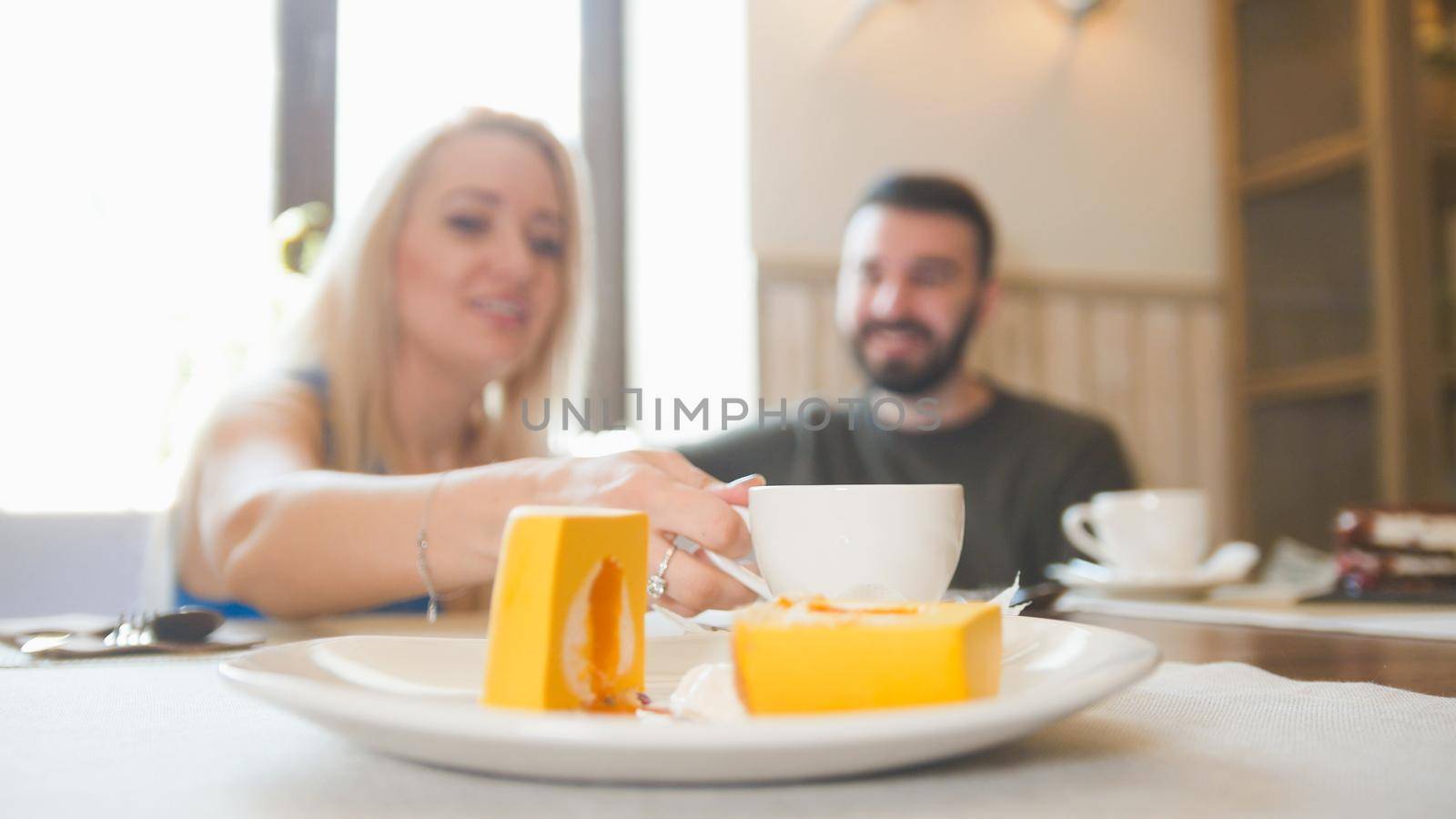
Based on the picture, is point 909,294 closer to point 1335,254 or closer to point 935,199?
point 935,199

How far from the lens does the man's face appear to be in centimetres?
191

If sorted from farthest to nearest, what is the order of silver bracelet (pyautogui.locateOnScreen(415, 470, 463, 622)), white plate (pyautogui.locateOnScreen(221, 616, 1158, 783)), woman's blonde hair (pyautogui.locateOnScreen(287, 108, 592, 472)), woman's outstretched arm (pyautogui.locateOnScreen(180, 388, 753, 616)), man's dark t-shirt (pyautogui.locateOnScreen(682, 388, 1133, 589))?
1. man's dark t-shirt (pyautogui.locateOnScreen(682, 388, 1133, 589))
2. woman's blonde hair (pyautogui.locateOnScreen(287, 108, 592, 472))
3. silver bracelet (pyautogui.locateOnScreen(415, 470, 463, 622))
4. woman's outstretched arm (pyautogui.locateOnScreen(180, 388, 753, 616))
5. white plate (pyautogui.locateOnScreen(221, 616, 1158, 783))

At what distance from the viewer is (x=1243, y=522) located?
2.29 meters

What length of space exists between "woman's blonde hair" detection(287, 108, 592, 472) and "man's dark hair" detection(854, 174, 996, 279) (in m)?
0.63

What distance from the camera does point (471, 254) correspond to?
52.2 inches

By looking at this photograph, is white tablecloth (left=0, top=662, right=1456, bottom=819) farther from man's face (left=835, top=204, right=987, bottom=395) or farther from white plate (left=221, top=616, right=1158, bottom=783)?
man's face (left=835, top=204, right=987, bottom=395)

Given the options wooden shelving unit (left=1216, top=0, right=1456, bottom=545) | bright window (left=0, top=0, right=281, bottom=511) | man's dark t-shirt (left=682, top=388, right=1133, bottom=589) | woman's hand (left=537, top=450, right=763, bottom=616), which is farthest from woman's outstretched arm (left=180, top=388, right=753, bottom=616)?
wooden shelving unit (left=1216, top=0, right=1456, bottom=545)

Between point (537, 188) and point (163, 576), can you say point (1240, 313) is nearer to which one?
point (537, 188)

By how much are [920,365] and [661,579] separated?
4.62 feet

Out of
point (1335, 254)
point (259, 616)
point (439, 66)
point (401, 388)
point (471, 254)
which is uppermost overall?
point (439, 66)

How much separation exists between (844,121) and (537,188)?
2.68ft

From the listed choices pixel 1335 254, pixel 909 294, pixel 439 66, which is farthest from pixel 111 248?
pixel 1335 254

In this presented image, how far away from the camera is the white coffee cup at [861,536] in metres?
0.43

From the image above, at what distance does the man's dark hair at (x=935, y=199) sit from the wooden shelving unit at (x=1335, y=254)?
637 mm
